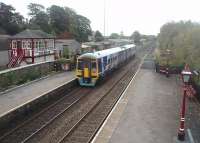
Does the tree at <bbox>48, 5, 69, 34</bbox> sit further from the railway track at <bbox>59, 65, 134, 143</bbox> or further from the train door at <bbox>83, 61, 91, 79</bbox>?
the railway track at <bbox>59, 65, 134, 143</bbox>

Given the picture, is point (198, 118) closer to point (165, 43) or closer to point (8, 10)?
point (165, 43)

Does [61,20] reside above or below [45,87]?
above

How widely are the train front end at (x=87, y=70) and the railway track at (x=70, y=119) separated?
1.03 metres

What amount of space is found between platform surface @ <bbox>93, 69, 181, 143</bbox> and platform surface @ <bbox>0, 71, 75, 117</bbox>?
5.15m

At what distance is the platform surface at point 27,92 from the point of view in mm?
17778

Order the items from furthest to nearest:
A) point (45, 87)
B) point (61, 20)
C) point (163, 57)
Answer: point (61, 20) < point (163, 57) < point (45, 87)

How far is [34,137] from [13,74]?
1049cm

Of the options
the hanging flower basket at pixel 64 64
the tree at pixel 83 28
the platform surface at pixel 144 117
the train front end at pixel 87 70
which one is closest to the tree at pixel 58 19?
the tree at pixel 83 28

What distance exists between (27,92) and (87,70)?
5556 millimetres

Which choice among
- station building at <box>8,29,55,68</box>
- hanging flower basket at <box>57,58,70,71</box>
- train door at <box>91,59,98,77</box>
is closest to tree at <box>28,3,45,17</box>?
station building at <box>8,29,55,68</box>

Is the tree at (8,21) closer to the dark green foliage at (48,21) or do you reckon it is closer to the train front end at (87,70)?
the dark green foliage at (48,21)

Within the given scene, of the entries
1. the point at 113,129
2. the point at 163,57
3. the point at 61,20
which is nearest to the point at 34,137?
the point at 113,129

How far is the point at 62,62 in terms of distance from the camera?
1286 inches

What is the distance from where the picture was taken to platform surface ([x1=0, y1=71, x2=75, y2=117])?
17.8m
